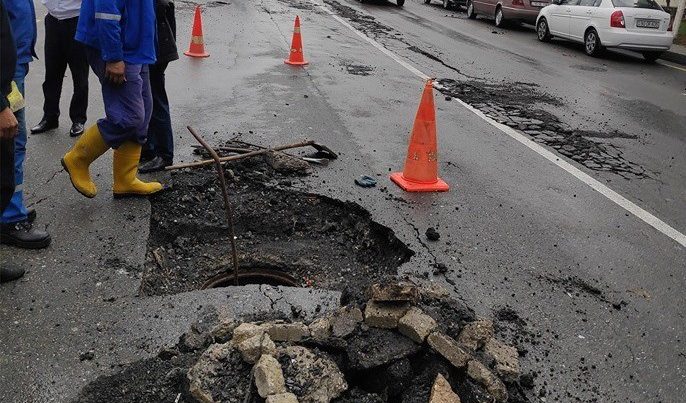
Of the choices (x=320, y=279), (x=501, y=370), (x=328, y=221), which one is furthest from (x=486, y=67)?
(x=501, y=370)

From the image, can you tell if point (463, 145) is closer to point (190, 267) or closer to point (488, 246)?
point (488, 246)

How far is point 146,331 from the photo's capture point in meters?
3.17

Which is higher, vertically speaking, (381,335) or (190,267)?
(381,335)

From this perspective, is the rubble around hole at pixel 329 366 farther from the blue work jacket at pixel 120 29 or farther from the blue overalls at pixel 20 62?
the blue work jacket at pixel 120 29

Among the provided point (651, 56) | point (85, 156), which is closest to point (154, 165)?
point (85, 156)

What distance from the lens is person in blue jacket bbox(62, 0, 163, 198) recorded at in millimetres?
4129

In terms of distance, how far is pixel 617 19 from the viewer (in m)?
13.9

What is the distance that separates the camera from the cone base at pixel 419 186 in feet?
17.8

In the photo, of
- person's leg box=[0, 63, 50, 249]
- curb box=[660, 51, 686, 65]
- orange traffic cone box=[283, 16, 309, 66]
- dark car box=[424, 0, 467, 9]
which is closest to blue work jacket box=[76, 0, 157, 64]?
person's leg box=[0, 63, 50, 249]

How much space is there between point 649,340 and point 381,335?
1.70 m

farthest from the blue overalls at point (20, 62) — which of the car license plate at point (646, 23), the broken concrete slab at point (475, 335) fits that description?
the car license plate at point (646, 23)

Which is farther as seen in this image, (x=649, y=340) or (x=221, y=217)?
(x=221, y=217)

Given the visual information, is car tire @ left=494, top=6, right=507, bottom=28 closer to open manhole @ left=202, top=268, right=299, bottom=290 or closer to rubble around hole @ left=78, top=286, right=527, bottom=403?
open manhole @ left=202, top=268, right=299, bottom=290

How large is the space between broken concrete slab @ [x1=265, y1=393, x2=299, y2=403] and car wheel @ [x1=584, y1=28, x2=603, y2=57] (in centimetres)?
1417
